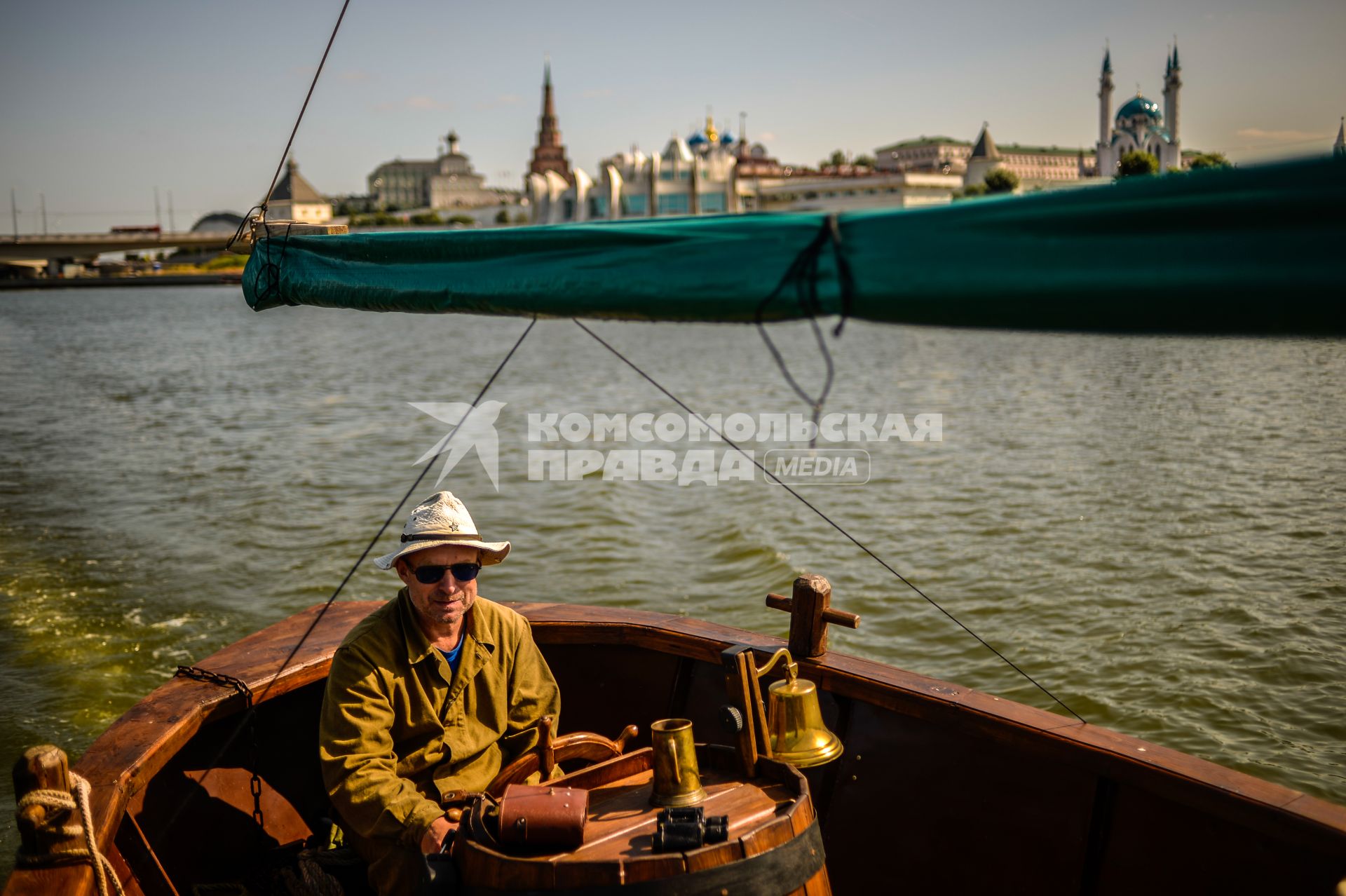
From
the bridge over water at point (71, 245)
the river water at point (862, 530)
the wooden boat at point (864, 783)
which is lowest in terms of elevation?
the river water at point (862, 530)

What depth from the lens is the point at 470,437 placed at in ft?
52.5

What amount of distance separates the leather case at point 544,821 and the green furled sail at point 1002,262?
108 centimetres

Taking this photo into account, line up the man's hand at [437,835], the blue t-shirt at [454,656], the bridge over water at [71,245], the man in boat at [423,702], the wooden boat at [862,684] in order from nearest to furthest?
the wooden boat at [862,684] → the man's hand at [437,835] → the man in boat at [423,702] → the blue t-shirt at [454,656] → the bridge over water at [71,245]

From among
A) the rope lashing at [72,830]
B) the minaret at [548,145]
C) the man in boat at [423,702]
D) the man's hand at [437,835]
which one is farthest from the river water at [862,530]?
the minaret at [548,145]

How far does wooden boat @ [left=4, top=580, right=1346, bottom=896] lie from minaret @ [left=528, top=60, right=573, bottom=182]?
458 ft

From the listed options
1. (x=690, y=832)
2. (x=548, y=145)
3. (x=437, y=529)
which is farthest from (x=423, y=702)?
(x=548, y=145)

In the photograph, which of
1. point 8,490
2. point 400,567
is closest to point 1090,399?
point 8,490

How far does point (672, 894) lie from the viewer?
219 centimetres

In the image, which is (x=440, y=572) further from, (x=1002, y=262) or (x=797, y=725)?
(x=1002, y=262)

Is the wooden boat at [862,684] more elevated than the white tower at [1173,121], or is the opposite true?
the white tower at [1173,121]

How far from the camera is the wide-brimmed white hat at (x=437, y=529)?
2863 millimetres

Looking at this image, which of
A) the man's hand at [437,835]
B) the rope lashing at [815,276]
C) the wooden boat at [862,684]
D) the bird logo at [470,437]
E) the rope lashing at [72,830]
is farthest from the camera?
the bird logo at [470,437]

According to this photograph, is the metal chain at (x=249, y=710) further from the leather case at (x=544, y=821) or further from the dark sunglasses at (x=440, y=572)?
the leather case at (x=544, y=821)

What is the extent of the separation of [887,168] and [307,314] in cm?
4902
